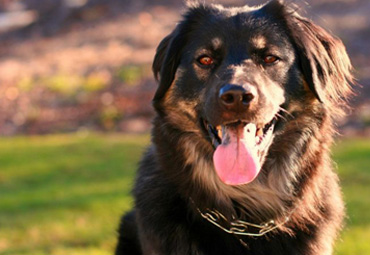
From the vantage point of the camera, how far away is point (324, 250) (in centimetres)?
400

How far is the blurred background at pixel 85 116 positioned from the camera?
730 centimetres

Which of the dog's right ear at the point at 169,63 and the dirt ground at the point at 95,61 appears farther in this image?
the dirt ground at the point at 95,61

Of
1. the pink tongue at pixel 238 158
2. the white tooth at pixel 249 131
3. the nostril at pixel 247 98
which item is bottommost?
the pink tongue at pixel 238 158

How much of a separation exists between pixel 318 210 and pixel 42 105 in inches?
397

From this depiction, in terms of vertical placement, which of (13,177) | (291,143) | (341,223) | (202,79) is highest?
(202,79)

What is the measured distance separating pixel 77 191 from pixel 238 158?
4930 mm

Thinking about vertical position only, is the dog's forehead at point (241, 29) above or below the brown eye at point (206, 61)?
above

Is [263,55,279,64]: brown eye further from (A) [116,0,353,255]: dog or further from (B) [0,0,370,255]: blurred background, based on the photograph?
(B) [0,0,370,255]: blurred background

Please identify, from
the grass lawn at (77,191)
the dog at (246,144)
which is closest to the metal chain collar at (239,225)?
the dog at (246,144)

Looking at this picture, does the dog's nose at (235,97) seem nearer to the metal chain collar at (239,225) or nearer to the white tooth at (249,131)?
the white tooth at (249,131)

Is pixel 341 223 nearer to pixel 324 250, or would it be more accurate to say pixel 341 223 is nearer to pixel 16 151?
pixel 324 250

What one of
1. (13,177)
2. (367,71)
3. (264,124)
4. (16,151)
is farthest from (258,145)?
(367,71)

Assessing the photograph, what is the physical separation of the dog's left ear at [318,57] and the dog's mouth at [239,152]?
478 millimetres

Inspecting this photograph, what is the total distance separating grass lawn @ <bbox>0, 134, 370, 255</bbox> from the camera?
6750 millimetres
